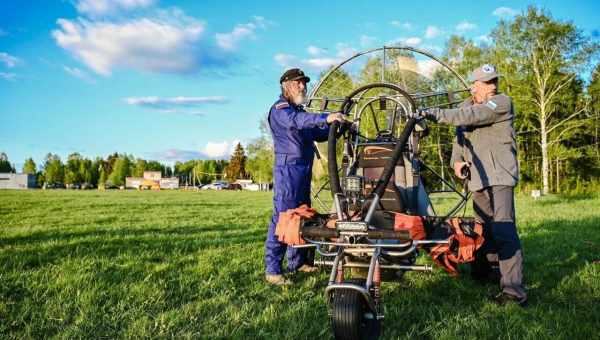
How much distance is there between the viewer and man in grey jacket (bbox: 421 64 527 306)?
14.6ft

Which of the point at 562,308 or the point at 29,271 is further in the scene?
the point at 29,271

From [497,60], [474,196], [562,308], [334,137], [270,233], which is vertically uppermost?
[497,60]

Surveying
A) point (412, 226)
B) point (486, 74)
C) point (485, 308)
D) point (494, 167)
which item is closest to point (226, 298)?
point (412, 226)

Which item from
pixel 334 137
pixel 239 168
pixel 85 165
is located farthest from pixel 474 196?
pixel 85 165

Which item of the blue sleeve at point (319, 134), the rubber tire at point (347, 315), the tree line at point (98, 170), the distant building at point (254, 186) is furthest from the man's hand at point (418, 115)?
the tree line at point (98, 170)

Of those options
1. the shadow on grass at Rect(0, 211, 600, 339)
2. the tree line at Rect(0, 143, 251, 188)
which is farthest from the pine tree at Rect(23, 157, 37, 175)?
the shadow on grass at Rect(0, 211, 600, 339)

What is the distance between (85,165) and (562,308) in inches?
6821

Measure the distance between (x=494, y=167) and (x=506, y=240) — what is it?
752 millimetres

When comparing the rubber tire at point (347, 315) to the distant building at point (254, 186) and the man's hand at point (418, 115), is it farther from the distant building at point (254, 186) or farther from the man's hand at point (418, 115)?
the distant building at point (254, 186)

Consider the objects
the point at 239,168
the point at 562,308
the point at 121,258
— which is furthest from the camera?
the point at 239,168

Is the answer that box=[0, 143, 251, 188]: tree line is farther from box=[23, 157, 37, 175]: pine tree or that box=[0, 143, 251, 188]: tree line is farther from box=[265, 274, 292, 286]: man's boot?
box=[265, 274, 292, 286]: man's boot

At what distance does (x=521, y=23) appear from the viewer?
113ft

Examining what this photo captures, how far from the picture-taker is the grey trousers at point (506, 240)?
14.6ft

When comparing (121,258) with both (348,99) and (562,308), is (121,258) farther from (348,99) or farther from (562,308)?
(562,308)
